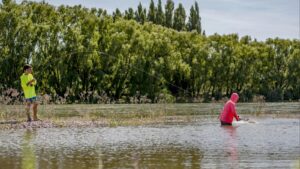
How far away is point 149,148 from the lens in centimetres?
1299

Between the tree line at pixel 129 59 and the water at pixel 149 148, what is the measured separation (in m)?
33.9

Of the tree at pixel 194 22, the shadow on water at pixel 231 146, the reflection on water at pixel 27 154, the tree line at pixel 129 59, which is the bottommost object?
the shadow on water at pixel 231 146

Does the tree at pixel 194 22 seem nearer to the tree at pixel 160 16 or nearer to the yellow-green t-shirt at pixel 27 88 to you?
the tree at pixel 160 16

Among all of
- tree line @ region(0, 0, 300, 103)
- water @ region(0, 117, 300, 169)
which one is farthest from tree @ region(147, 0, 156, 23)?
water @ region(0, 117, 300, 169)

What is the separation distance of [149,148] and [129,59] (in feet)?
192

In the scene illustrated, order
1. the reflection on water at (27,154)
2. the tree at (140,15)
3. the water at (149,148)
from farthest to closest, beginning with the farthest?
the tree at (140,15), the water at (149,148), the reflection on water at (27,154)

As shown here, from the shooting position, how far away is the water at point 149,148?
10.4 meters

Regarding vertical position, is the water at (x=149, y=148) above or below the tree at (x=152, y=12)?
below

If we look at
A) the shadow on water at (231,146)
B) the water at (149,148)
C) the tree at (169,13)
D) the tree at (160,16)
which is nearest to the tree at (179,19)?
the tree at (169,13)

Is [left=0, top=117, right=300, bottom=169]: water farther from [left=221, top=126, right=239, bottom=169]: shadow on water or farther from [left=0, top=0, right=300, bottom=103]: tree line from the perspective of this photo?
[left=0, top=0, right=300, bottom=103]: tree line

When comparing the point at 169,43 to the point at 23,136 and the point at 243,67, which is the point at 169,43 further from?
the point at 23,136

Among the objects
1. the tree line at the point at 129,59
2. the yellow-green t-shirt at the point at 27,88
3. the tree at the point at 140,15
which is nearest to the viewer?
the yellow-green t-shirt at the point at 27,88

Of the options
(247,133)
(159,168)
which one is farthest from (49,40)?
(159,168)

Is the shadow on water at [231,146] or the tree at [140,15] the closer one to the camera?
the shadow on water at [231,146]
